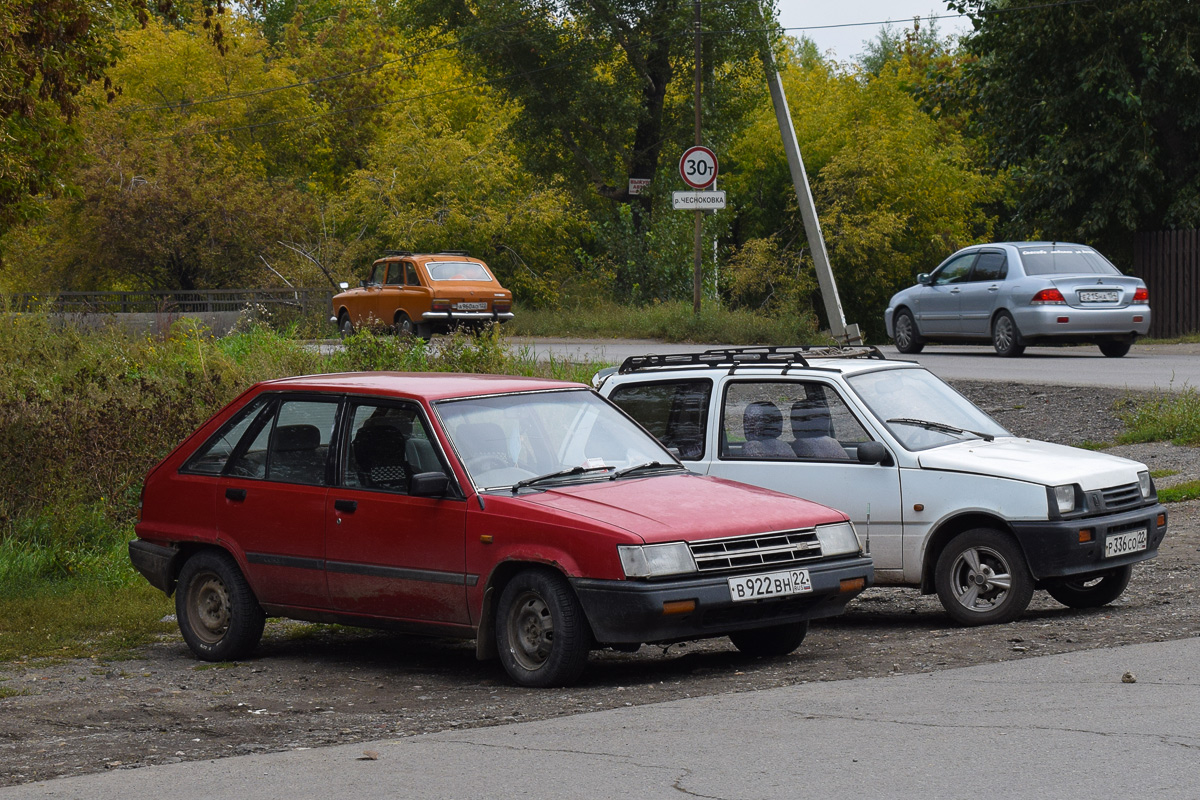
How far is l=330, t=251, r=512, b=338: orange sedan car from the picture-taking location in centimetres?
3034

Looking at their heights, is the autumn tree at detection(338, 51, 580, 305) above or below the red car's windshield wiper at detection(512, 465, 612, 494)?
above

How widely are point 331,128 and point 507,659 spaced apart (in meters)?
50.9

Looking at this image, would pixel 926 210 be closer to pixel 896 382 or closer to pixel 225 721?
pixel 896 382

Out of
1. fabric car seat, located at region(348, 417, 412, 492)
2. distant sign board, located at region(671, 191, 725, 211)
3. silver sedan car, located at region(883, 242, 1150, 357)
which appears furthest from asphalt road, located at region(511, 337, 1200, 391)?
fabric car seat, located at region(348, 417, 412, 492)

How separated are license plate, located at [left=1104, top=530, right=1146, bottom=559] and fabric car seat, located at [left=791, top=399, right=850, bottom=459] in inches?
62.9

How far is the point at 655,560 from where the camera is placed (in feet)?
22.8

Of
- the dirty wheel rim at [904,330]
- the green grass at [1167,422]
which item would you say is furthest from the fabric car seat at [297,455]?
the dirty wheel rim at [904,330]

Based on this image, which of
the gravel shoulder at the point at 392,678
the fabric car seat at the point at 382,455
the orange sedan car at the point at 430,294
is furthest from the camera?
the orange sedan car at the point at 430,294

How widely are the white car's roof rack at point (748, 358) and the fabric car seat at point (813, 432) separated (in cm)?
27

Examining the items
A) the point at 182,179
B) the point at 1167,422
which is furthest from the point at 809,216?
the point at 182,179

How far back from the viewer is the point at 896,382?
941 centimetres

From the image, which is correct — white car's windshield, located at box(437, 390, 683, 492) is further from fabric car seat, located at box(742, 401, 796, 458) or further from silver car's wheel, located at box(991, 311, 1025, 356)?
silver car's wheel, located at box(991, 311, 1025, 356)

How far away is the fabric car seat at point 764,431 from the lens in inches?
365

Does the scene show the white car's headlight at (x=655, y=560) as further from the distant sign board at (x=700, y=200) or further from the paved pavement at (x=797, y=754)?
the distant sign board at (x=700, y=200)
